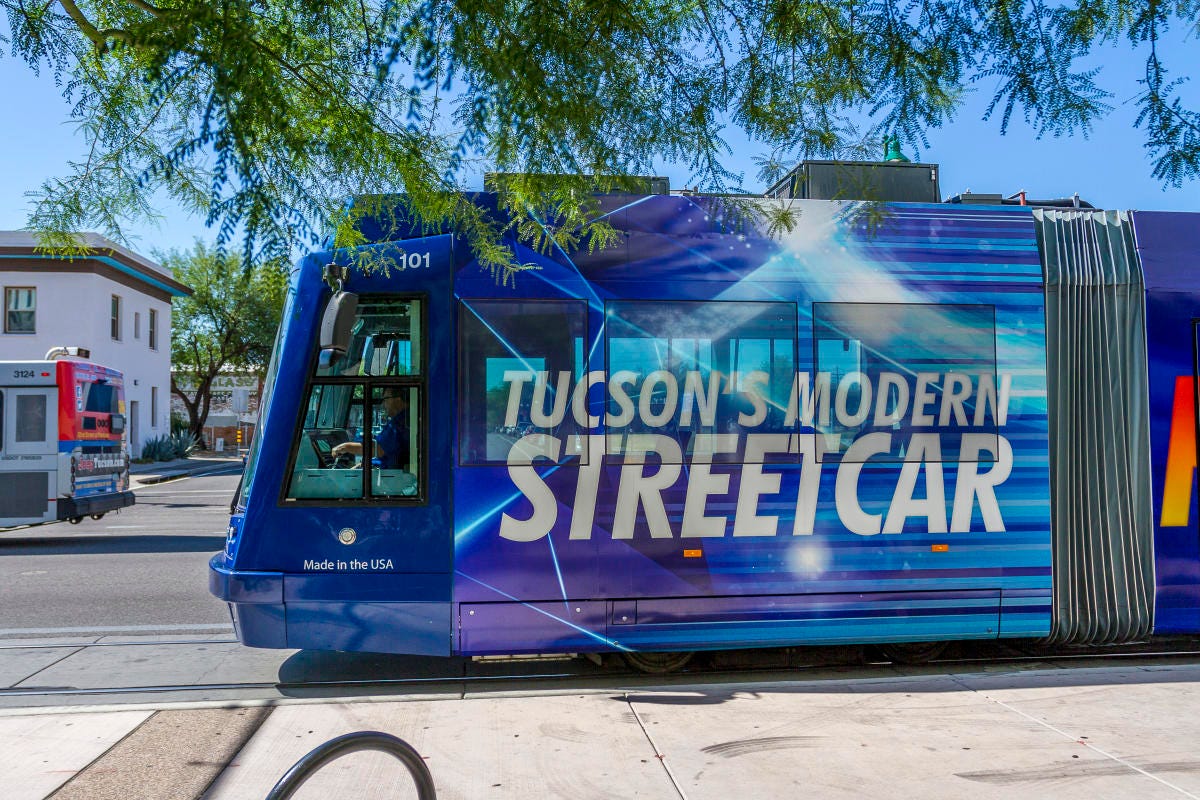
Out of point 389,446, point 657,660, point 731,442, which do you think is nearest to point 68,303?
point 389,446

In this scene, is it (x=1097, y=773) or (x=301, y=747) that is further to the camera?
(x=301, y=747)

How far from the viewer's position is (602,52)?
165 inches

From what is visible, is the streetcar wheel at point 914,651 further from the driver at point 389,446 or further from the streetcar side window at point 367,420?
the driver at point 389,446

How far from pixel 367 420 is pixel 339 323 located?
2.36 feet

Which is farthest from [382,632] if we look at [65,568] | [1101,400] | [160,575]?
[65,568]

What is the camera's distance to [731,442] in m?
6.16

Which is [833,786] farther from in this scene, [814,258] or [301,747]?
[814,258]

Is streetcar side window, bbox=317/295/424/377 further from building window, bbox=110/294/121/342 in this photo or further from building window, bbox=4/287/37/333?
building window, bbox=110/294/121/342

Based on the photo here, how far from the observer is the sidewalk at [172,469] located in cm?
2719

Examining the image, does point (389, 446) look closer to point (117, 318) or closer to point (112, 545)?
point (112, 545)

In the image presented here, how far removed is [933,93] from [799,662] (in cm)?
415

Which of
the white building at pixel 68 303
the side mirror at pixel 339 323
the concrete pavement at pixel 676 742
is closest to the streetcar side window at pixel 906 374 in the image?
the concrete pavement at pixel 676 742

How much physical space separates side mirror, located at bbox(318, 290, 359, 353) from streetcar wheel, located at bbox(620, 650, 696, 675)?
2829mm

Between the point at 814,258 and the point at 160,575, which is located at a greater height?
the point at 814,258
